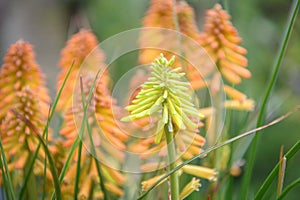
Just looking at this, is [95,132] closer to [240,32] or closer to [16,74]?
[16,74]

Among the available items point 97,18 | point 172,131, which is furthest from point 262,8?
point 172,131

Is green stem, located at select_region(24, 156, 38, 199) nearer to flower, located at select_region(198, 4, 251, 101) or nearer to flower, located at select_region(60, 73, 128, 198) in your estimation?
flower, located at select_region(60, 73, 128, 198)

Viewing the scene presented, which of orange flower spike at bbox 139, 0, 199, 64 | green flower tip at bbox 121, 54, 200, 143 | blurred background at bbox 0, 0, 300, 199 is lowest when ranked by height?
green flower tip at bbox 121, 54, 200, 143

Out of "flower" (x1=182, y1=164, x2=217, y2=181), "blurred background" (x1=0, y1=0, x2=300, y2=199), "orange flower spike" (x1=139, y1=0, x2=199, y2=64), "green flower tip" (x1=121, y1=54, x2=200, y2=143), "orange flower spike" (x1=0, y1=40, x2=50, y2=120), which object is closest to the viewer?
"green flower tip" (x1=121, y1=54, x2=200, y2=143)

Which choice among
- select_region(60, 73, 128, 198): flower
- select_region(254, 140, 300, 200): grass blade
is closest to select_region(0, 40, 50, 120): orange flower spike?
select_region(60, 73, 128, 198): flower

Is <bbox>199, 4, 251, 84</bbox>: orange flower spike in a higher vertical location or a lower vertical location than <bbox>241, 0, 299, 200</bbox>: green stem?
higher

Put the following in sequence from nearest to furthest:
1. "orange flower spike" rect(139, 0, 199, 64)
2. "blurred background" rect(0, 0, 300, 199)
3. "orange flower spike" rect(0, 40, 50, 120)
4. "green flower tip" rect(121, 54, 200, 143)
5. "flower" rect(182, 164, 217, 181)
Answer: "green flower tip" rect(121, 54, 200, 143), "flower" rect(182, 164, 217, 181), "orange flower spike" rect(0, 40, 50, 120), "orange flower spike" rect(139, 0, 199, 64), "blurred background" rect(0, 0, 300, 199)

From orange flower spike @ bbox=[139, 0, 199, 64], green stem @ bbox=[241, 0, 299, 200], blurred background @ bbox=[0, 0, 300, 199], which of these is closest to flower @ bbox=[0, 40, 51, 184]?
orange flower spike @ bbox=[139, 0, 199, 64]

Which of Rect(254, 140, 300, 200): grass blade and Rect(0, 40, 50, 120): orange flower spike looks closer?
Rect(254, 140, 300, 200): grass blade
